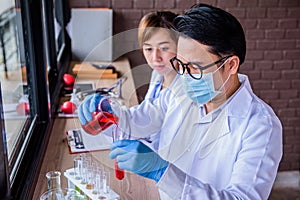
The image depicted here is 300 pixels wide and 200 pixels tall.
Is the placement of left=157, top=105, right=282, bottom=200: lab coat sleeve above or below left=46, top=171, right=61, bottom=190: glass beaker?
above

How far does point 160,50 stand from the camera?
1.74 metres

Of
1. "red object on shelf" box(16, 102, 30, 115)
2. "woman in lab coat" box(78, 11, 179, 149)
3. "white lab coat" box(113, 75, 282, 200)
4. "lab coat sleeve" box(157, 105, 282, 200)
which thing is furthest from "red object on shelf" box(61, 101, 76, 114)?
"lab coat sleeve" box(157, 105, 282, 200)

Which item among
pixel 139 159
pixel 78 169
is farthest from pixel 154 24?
pixel 139 159

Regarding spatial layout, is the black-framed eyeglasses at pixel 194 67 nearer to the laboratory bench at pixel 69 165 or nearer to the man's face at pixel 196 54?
the man's face at pixel 196 54

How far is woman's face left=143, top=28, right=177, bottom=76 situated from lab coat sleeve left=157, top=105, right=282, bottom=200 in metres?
0.52

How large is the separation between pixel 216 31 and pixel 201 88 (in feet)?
0.68

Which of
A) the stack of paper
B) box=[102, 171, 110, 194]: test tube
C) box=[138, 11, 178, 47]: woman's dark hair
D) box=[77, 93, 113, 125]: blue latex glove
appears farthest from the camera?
the stack of paper

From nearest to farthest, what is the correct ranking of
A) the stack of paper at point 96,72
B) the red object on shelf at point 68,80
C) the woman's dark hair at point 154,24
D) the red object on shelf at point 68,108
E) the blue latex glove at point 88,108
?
the blue latex glove at point 88,108, the woman's dark hair at point 154,24, the red object on shelf at point 68,108, the red object on shelf at point 68,80, the stack of paper at point 96,72

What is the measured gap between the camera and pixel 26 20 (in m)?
1.89

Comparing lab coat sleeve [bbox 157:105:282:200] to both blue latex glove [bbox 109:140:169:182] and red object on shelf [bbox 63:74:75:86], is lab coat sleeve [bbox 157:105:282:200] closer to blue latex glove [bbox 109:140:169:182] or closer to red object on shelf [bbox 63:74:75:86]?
blue latex glove [bbox 109:140:169:182]

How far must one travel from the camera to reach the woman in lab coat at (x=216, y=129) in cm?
122

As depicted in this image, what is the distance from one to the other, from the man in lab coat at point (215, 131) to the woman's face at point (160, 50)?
8.6 inches

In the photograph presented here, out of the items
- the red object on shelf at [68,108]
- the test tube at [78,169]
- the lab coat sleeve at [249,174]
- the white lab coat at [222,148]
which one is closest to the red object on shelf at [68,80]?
the red object on shelf at [68,108]

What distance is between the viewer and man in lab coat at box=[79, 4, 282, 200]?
4.00ft
